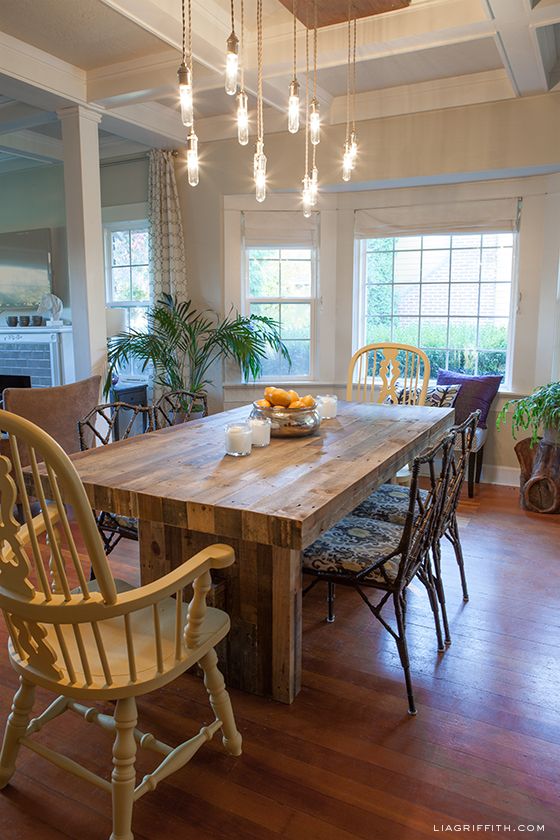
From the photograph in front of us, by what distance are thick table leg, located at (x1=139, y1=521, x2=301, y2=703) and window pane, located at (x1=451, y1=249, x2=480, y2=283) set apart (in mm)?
3430

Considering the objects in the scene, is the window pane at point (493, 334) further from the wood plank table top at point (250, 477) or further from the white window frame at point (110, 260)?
the white window frame at point (110, 260)

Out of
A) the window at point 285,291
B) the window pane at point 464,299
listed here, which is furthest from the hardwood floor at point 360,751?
the window at point 285,291

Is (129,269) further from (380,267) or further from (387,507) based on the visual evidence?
(387,507)

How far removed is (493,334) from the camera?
470 cm

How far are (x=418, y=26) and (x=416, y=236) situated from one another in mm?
1770

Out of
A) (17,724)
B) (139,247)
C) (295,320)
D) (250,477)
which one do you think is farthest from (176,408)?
(139,247)

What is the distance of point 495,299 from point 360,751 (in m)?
3.69

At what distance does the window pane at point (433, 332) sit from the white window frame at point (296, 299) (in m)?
0.88

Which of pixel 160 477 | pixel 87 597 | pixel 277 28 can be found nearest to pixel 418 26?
pixel 277 28

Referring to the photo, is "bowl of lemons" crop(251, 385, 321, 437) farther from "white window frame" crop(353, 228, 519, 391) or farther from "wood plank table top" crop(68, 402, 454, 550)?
"white window frame" crop(353, 228, 519, 391)

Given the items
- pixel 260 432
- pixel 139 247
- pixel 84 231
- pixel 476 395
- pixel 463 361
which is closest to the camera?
pixel 260 432

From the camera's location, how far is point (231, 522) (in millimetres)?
1626

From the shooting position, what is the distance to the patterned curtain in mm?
5012

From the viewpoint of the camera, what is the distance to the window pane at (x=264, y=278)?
507 cm
